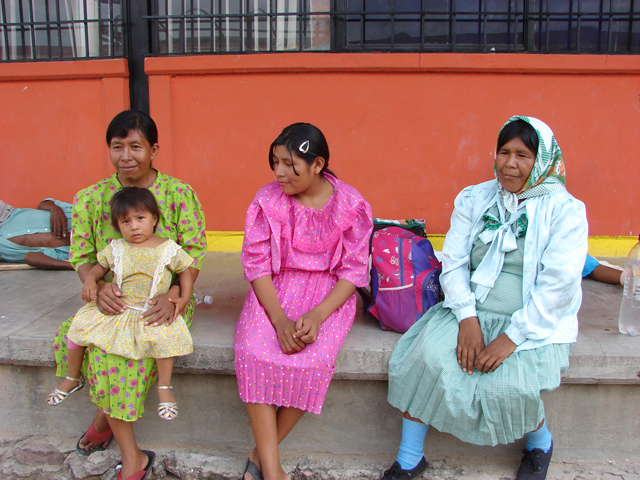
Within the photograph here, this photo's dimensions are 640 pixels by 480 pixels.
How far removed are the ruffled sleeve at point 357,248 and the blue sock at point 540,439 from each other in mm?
972

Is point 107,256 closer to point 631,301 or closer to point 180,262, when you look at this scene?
point 180,262

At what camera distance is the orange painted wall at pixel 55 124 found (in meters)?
4.00

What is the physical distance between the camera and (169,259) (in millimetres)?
2326

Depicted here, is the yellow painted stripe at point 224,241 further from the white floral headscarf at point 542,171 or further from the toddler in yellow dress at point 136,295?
the white floral headscarf at point 542,171

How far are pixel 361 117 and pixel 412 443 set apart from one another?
8.15ft

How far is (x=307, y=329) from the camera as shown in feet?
6.91

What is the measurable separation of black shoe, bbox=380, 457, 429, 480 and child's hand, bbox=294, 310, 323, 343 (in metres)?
0.67

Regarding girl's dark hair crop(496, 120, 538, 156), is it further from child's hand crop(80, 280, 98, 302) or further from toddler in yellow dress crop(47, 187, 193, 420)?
child's hand crop(80, 280, 98, 302)

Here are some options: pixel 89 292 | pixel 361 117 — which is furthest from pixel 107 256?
pixel 361 117

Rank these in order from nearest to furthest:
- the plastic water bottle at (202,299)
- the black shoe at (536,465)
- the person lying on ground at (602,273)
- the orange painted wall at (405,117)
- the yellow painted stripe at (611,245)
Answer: the black shoe at (536,465) < the plastic water bottle at (202,299) < the person lying on ground at (602,273) < the orange painted wall at (405,117) < the yellow painted stripe at (611,245)

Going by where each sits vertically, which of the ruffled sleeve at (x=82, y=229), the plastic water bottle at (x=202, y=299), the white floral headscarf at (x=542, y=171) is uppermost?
the white floral headscarf at (x=542, y=171)

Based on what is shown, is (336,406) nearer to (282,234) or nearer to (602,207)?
(282,234)

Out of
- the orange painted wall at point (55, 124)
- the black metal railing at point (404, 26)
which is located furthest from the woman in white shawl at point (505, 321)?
the orange painted wall at point (55, 124)

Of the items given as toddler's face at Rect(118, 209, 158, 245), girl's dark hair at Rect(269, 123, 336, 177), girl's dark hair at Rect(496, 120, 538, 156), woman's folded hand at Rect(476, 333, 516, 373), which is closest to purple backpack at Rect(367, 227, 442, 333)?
woman's folded hand at Rect(476, 333, 516, 373)
